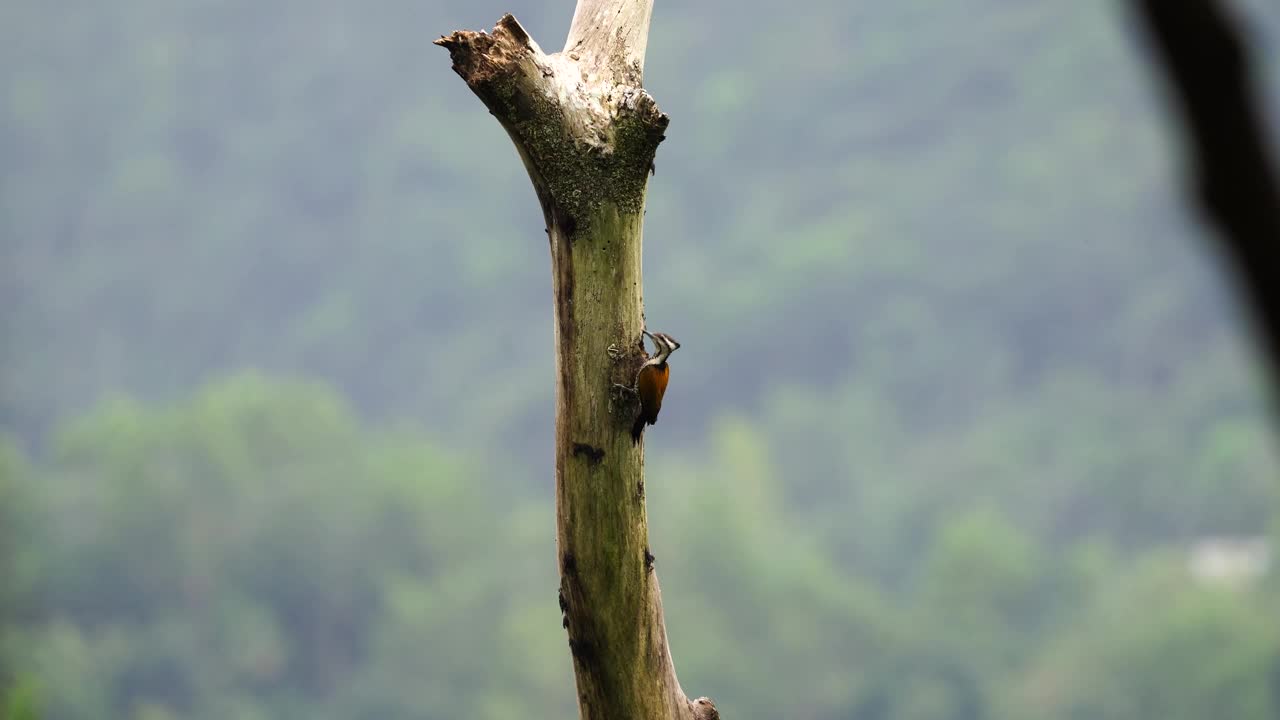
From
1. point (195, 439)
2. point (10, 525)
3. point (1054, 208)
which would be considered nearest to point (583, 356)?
point (10, 525)

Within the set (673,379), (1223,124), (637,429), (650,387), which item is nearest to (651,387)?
(650,387)

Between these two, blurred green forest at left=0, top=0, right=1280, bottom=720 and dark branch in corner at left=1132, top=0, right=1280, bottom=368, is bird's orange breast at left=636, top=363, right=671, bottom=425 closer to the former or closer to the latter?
dark branch in corner at left=1132, top=0, right=1280, bottom=368

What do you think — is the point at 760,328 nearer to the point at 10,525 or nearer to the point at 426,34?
the point at 426,34

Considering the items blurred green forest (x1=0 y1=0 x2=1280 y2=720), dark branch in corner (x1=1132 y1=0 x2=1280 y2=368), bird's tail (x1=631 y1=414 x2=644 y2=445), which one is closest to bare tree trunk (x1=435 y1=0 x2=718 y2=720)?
bird's tail (x1=631 y1=414 x2=644 y2=445)

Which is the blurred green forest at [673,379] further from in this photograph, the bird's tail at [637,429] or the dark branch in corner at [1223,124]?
the dark branch in corner at [1223,124]

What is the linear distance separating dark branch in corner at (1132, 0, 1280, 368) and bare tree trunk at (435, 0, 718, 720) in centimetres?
336

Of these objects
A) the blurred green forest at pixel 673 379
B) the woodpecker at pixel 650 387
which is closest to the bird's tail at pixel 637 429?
the woodpecker at pixel 650 387

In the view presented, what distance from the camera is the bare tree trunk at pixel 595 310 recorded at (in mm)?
4883

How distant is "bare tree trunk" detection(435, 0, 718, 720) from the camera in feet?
16.0

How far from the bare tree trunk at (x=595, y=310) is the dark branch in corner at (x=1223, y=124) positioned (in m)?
3.36

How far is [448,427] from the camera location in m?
102

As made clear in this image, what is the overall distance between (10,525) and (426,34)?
66.6 metres

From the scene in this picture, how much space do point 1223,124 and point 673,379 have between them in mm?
93704

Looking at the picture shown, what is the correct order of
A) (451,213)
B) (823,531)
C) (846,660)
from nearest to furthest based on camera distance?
(846,660), (823,531), (451,213)
